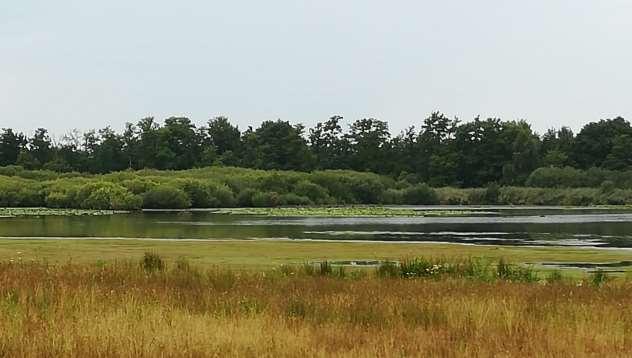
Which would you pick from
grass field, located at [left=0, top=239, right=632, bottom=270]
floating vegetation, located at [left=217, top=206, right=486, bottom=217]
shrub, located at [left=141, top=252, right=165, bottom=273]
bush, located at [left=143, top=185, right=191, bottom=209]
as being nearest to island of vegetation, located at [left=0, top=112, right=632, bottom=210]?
bush, located at [left=143, top=185, right=191, bottom=209]

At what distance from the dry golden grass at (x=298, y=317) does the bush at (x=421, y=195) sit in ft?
362

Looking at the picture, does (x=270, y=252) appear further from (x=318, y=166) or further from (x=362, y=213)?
(x=318, y=166)

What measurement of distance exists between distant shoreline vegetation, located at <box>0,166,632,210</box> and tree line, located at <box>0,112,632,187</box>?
37.8 feet

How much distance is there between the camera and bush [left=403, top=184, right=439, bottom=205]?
5054 inches

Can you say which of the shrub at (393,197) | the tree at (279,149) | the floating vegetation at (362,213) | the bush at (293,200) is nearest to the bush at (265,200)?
the bush at (293,200)

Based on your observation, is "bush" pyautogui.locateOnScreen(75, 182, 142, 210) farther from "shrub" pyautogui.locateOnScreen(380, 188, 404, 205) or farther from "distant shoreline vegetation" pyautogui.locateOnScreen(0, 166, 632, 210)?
"shrub" pyautogui.locateOnScreen(380, 188, 404, 205)

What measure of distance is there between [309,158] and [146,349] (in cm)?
15225

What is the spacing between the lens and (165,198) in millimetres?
114688

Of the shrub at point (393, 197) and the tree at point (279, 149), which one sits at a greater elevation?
the tree at point (279, 149)

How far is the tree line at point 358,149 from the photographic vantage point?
142m

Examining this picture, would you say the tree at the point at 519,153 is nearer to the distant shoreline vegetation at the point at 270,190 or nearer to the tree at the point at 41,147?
the distant shoreline vegetation at the point at 270,190

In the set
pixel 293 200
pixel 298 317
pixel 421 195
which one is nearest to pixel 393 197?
Result: pixel 421 195

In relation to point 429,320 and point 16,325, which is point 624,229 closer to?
point 429,320

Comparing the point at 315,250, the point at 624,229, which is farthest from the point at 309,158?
the point at 315,250
